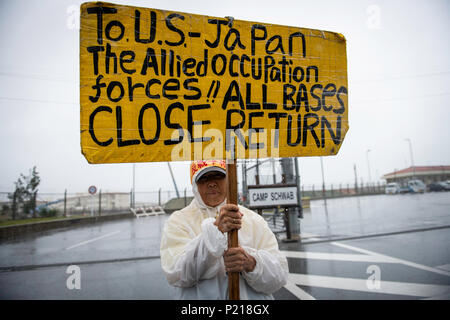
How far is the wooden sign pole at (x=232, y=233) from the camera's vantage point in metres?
1.56

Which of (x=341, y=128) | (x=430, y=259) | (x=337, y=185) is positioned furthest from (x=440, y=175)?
(x=341, y=128)

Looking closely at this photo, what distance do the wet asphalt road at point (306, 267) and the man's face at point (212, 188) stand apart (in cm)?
294

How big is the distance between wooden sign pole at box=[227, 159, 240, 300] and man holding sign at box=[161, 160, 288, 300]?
4 cm

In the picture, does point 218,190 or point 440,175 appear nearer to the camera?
point 218,190

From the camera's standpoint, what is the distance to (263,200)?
7160 mm

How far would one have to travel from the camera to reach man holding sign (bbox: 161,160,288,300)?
1549 mm

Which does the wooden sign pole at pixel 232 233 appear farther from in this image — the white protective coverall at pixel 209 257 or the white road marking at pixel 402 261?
the white road marking at pixel 402 261

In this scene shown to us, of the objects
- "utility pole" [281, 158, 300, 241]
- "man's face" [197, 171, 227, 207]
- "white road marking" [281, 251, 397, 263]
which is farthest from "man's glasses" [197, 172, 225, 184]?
"utility pole" [281, 158, 300, 241]

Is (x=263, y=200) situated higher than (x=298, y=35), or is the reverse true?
(x=298, y=35)

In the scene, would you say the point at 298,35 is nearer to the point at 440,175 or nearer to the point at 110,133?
the point at 110,133

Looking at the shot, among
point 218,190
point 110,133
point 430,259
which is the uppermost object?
point 110,133

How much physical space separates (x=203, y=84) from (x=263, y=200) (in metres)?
5.80

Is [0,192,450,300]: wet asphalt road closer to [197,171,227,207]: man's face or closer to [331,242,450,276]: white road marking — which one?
[331,242,450,276]: white road marking

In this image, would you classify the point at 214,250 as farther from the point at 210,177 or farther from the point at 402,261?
the point at 402,261
